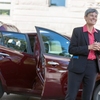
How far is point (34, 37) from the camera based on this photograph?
5637mm

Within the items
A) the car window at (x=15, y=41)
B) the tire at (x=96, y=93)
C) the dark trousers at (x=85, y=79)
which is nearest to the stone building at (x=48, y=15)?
the car window at (x=15, y=41)

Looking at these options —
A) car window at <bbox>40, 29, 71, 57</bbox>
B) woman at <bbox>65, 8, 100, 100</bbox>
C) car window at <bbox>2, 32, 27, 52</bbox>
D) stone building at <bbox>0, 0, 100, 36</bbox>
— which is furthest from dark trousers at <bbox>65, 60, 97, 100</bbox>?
stone building at <bbox>0, 0, 100, 36</bbox>

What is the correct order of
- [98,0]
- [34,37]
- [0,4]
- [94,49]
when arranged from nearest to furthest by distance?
[94,49] → [34,37] → [98,0] → [0,4]

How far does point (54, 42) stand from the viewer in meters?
5.20

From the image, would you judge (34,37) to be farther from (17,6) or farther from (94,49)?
(17,6)

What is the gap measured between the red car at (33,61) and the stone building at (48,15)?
23.7 ft

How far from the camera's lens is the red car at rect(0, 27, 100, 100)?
4805 mm

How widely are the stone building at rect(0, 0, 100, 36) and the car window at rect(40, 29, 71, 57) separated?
7.38 metres

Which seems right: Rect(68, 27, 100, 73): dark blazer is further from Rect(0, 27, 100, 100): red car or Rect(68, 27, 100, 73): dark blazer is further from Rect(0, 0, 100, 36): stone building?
Rect(0, 0, 100, 36): stone building

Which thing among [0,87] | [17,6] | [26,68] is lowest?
[0,87]

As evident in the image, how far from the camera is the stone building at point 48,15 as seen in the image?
12594mm

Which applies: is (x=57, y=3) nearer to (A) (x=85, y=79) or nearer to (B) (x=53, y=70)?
(B) (x=53, y=70)

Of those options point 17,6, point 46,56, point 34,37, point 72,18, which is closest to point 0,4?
point 17,6

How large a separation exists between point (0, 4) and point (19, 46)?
8.06 m
